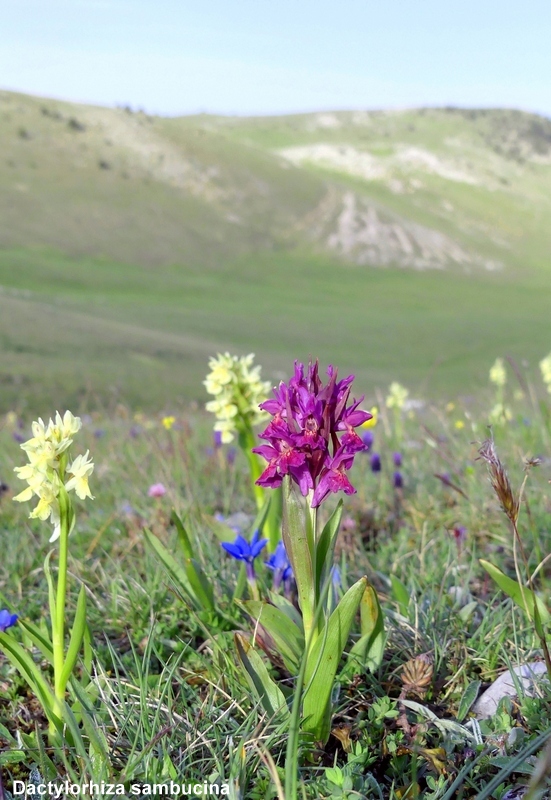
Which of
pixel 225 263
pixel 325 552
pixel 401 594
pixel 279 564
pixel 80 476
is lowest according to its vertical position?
pixel 401 594

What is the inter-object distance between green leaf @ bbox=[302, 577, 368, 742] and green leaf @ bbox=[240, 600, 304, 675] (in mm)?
144

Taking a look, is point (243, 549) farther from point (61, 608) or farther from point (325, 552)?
point (61, 608)

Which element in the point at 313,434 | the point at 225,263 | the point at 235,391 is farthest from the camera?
the point at 225,263

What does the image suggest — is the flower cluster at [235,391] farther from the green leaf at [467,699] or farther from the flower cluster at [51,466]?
the green leaf at [467,699]

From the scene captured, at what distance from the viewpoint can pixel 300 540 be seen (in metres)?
1.42

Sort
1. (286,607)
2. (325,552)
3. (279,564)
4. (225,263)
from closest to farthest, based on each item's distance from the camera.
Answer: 1. (325,552)
2. (286,607)
3. (279,564)
4. (225,263)

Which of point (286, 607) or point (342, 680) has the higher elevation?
point (286, 607)

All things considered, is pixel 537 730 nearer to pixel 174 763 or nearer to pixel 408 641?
pixel 408 641

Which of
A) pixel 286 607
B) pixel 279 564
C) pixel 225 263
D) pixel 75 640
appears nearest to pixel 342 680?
pixel 286 607

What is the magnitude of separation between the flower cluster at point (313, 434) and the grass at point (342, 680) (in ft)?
1.63

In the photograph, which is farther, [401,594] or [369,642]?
[401,594]

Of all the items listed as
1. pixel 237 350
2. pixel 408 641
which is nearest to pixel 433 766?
pixel 408 641

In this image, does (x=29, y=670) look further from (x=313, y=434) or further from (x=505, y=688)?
(x=505, y=688)

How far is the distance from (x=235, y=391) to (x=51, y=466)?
3.68 feet
